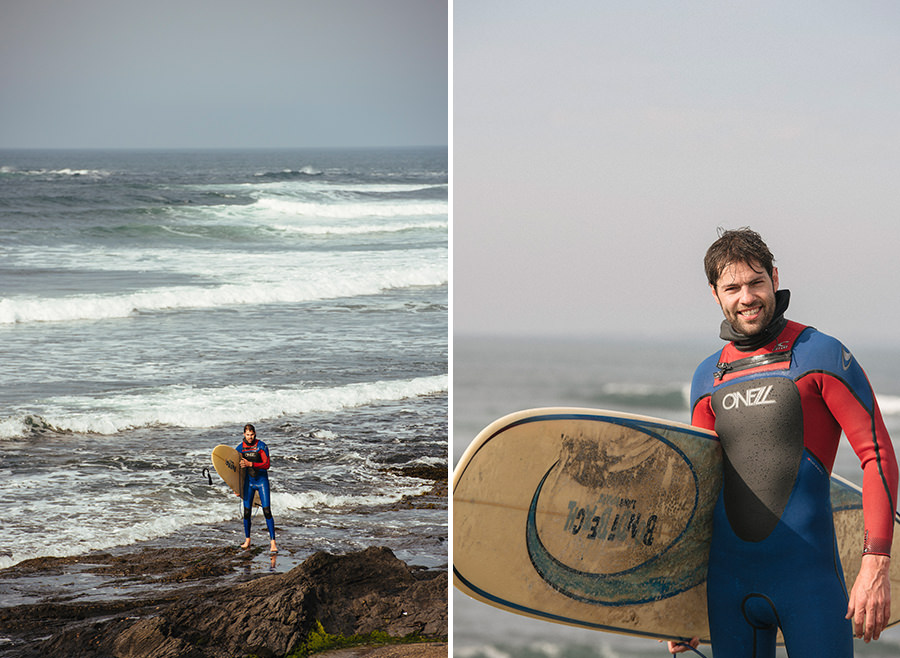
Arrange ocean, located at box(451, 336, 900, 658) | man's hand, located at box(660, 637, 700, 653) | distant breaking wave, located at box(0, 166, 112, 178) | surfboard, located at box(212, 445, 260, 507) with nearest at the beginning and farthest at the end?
1. man's hand, located at box(660, 637, 700, 653)
2. ocean, located at box(451, 336, 900, 658)
3. surfboard, located at box(212, 445, 260, 507)
4. distant breaking wave, located at box(0, 166, 112, 178)

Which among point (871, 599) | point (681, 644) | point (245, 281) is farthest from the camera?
point (245, 281)

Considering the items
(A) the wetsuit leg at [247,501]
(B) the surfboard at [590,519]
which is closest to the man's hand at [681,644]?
(B) the surfboard at [590,519]

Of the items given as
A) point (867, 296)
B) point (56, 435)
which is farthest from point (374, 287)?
point (867, 296)

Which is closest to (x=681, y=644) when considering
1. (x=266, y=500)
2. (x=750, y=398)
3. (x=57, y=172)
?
(x=750, y=398)

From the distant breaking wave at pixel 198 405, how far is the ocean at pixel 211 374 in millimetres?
18

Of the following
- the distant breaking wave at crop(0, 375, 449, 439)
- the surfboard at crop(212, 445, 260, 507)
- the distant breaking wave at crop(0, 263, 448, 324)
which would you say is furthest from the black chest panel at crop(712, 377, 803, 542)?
the distant breaking wave at crop(0, 263, 448, 324)

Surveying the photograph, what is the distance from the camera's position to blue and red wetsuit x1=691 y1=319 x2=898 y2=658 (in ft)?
4.34

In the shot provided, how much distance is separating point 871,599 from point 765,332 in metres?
0.42

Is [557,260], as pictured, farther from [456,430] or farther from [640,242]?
[456,430]

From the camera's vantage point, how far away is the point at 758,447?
4.60 ft

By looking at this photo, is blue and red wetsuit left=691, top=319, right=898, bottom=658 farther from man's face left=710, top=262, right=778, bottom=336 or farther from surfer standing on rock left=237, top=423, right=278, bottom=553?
surfer standing on rock left=237, top=423, right=278, bottom=553

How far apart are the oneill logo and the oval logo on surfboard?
0.39 ft

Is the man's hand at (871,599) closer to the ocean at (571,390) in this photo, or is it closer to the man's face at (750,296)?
the man's face at (750,296)

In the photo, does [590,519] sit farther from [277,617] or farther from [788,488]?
[277,617]
